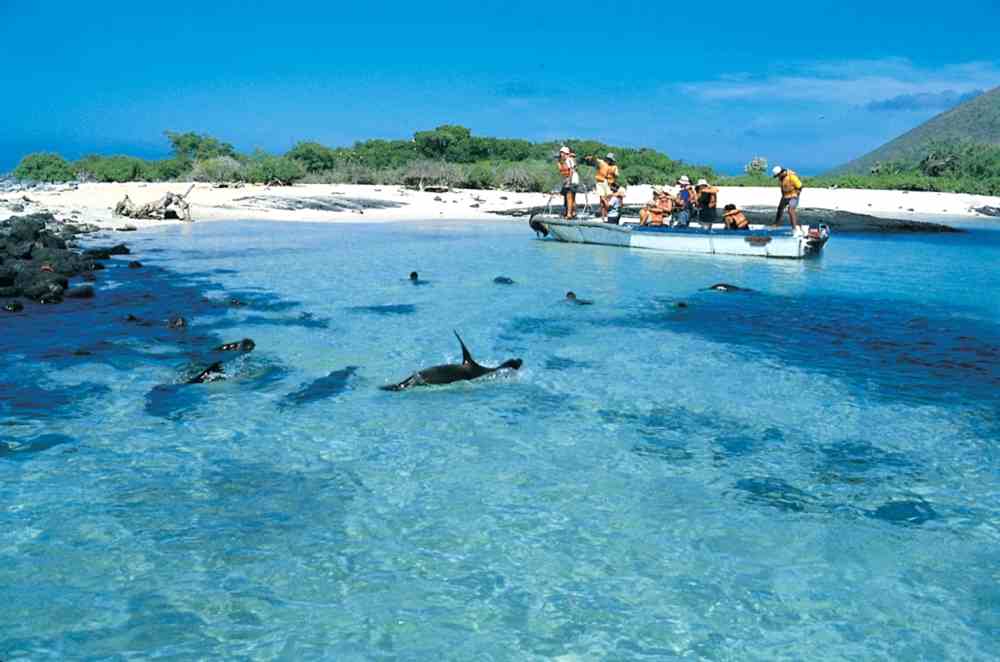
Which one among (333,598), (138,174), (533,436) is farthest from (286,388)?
(138,174)

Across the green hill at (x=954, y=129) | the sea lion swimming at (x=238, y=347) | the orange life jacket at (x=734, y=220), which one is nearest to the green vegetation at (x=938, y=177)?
the orange life jacket at (x=734, y=220)

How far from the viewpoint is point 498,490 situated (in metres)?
6.43

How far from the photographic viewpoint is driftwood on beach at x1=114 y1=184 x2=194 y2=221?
30.6 m

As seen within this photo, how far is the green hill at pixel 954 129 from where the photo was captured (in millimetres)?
110125

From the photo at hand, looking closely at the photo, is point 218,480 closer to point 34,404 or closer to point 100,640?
point 100,640

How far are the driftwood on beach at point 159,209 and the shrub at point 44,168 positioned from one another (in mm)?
23537

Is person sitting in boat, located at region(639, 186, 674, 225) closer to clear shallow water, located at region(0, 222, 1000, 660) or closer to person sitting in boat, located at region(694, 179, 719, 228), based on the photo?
→ person sitting in boat, located at region(694, 179, 719, 228)

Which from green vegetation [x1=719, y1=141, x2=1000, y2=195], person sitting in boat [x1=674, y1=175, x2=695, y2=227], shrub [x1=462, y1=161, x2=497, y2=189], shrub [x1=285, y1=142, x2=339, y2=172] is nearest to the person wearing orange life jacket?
person sitting in boat [x1=674, y1=175, x2=695, y2=227]

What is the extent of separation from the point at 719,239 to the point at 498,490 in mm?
17594

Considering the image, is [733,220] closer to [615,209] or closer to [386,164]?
[615,209]

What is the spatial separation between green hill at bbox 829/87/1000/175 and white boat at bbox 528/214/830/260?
91.8 metres

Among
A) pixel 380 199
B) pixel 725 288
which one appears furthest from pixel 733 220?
pixel 380 199

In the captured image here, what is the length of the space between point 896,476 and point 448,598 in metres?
4.08

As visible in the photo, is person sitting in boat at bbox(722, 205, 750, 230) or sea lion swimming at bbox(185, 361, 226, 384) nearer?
sea lion swimming at bbox(185, 361, 226, 384)
